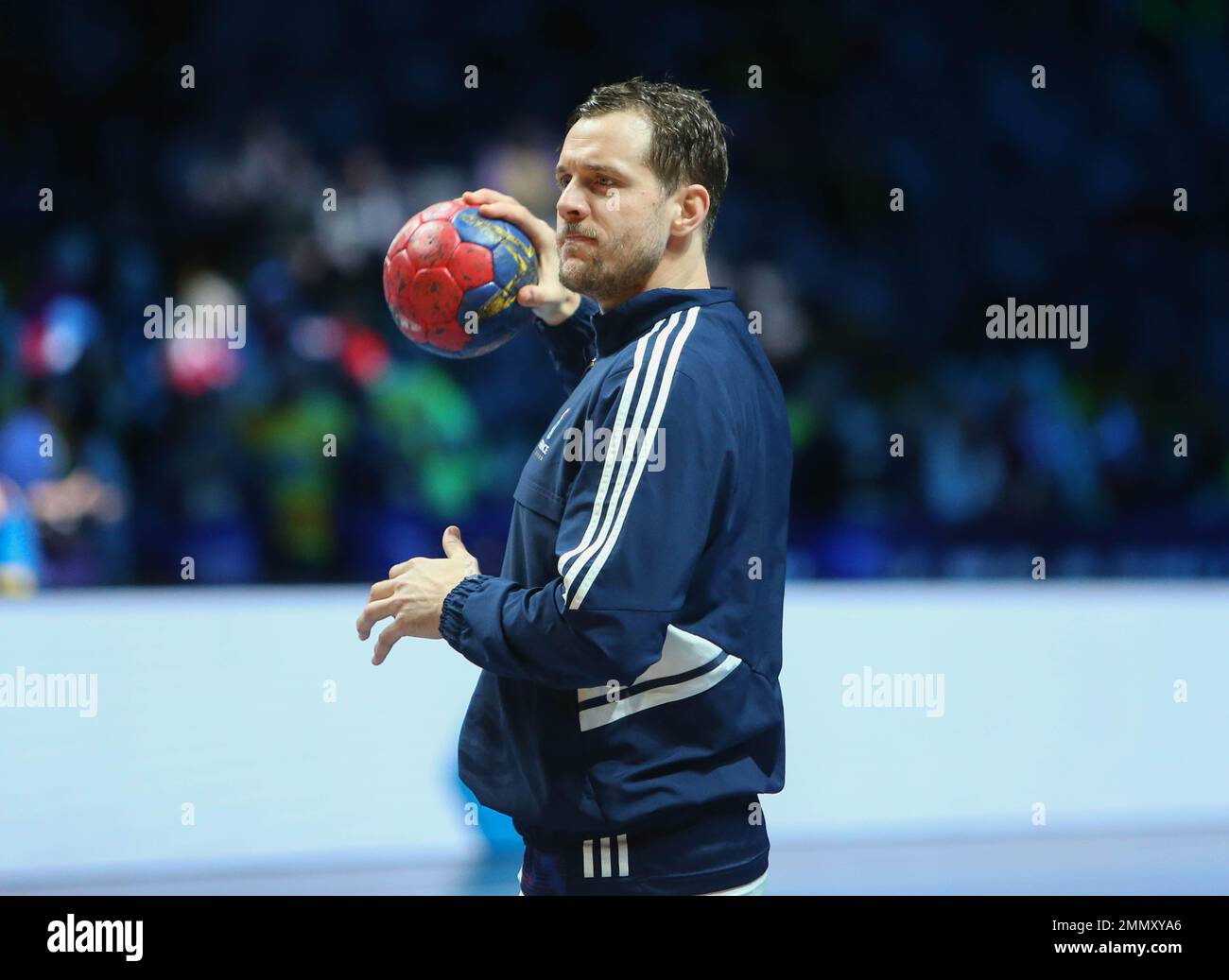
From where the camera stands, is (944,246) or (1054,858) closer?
(1054,858)

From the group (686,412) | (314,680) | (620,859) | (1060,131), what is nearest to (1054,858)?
(620,859)

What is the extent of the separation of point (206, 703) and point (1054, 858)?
2.96 m

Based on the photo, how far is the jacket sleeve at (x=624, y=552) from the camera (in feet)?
5.42

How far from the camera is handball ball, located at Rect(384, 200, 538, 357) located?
2350 mm

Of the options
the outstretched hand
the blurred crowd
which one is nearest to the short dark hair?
the outstretched hand

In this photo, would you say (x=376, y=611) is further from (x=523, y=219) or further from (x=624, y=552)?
(x=523, y=219)

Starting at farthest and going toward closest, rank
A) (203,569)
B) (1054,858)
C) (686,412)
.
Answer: (203,569) → (1054,858) → (686,412)

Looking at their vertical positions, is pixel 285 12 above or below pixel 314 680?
above

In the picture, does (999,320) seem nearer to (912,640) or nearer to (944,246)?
(944,246)

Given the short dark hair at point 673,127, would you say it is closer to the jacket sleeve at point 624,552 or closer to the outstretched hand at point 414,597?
the jacket sleeve at point 624,552

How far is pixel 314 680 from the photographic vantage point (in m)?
5.06

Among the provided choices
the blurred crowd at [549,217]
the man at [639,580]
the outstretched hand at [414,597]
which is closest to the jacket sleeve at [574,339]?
the man at [639,580]

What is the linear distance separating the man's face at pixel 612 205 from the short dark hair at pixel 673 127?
2 cm

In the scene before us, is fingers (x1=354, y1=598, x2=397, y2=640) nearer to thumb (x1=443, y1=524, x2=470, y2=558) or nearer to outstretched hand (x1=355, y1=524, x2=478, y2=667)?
outstretched hand (x1=355, y1=524, x2=478, y2=667)
